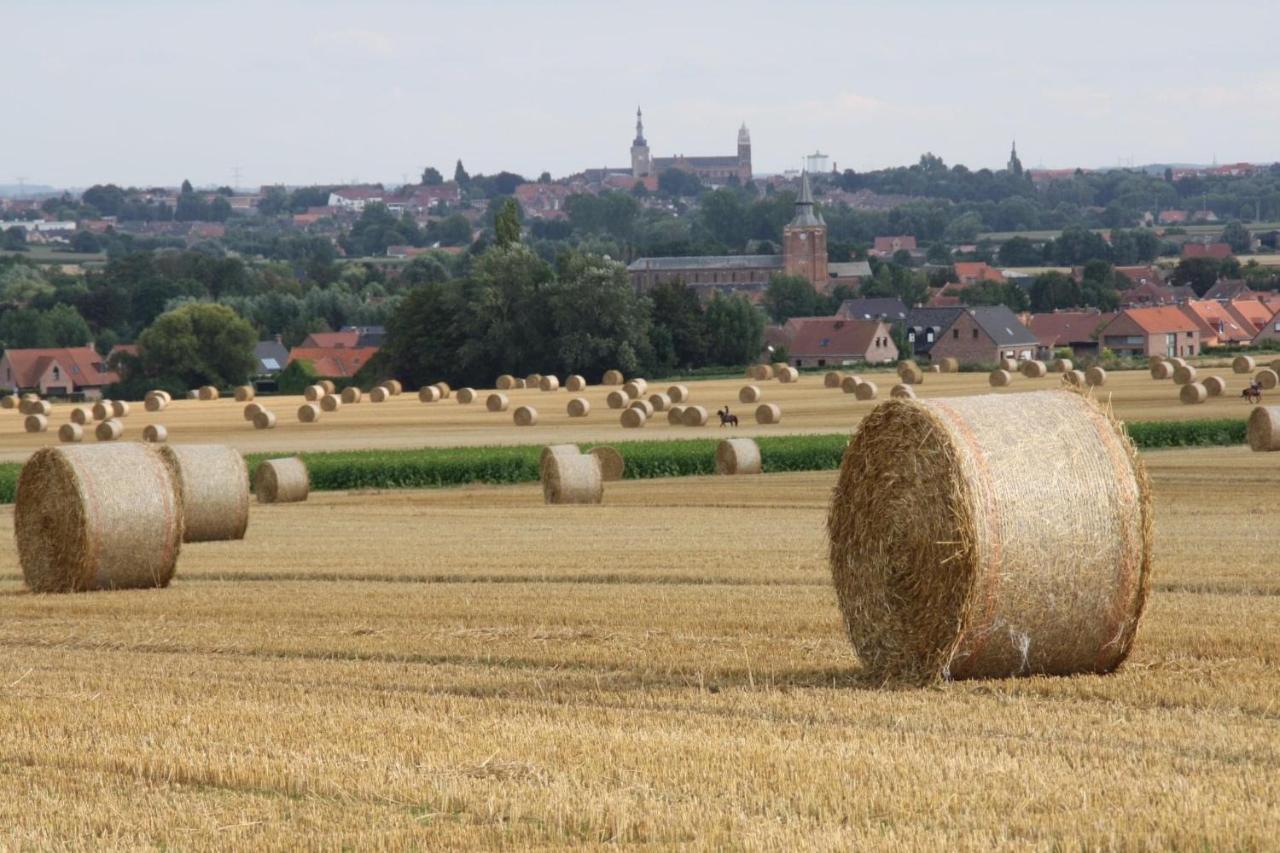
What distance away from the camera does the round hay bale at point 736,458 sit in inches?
1772

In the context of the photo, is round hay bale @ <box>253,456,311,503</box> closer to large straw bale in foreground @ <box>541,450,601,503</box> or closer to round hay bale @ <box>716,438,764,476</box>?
large straw bale in foreground @ <box>541,450,601,503</box>

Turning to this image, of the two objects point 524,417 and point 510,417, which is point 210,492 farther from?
point 510,417

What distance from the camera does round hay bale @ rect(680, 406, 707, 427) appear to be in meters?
57.8

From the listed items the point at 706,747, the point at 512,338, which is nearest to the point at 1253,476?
the point at 706,747

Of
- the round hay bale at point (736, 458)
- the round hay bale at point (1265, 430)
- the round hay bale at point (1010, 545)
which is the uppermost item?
the round hay bale at point (1010, 545)

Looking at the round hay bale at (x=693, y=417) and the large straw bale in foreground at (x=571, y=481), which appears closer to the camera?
the large straw bale in foreground at (x=571, y=481)

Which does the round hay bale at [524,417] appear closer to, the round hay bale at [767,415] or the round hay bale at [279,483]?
the round hay bale at [767,415]

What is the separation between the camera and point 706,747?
1127 cm

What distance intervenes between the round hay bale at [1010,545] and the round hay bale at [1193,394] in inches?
1789

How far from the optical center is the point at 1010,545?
42.6ft

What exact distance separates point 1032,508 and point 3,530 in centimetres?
2410

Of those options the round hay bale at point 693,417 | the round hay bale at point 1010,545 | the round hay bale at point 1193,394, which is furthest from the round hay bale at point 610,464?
the round hay bale at point 1010,545

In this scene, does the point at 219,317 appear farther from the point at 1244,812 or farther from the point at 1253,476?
the point at 1244,812

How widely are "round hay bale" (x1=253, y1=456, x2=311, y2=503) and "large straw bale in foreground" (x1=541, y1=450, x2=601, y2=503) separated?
5.29m
